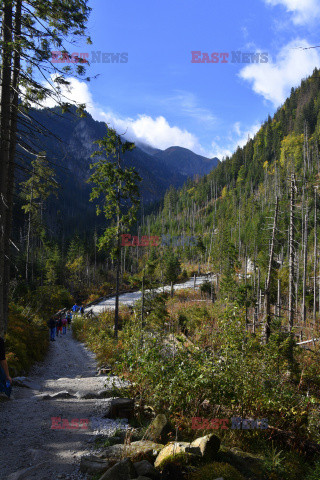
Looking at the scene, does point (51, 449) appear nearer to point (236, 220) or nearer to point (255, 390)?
point (255, 390)

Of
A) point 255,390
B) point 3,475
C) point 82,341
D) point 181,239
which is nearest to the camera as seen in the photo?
point 3,475

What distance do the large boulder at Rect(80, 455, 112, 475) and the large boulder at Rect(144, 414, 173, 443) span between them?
967 mm

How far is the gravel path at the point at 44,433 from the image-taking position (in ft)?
12.5

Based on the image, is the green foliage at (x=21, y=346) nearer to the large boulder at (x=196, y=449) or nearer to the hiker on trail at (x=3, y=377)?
the hiker on trail at (x=3, y=377)

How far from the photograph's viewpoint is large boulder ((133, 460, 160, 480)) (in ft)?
11.4

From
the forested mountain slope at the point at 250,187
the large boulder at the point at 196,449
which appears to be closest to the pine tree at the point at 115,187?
the large boulder at the point at 196,449

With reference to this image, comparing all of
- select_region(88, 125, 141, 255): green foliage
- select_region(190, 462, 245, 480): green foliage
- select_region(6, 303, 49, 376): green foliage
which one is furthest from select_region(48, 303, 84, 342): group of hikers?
select_region(190, 462, 245, 480): green foliage

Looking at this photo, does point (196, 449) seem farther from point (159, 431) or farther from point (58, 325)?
point (58, 325)

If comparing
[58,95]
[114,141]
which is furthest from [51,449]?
[114,141]

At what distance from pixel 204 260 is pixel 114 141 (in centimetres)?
5079

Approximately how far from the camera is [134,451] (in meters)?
3.99

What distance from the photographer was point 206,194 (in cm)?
10169

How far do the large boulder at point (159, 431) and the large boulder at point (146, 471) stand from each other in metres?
0.94

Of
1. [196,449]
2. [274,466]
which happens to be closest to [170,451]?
[196,449]
